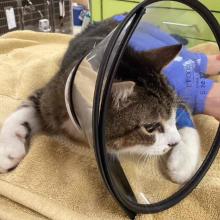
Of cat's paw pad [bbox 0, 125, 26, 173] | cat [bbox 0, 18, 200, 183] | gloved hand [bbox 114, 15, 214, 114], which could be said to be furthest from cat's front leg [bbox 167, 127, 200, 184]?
cat's paw pad [bbox 0, 125, 26, 173]

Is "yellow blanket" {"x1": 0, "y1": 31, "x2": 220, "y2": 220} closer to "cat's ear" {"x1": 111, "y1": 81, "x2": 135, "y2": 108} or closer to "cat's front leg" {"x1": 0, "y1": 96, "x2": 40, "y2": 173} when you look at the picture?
"cat's front leg" {"x1": 0, "y1": 96, "x2": 40, "y2": 173}

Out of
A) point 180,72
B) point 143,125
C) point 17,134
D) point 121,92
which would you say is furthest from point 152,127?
point 17,134

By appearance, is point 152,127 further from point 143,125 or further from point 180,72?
point 180,72

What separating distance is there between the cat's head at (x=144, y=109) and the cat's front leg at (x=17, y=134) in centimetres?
25

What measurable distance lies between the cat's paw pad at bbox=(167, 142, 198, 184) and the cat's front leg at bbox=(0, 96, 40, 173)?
1.20 feet

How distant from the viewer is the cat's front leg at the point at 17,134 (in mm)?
855

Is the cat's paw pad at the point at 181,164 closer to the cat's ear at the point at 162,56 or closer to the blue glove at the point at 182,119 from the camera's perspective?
the blue glove at the point at 182,119

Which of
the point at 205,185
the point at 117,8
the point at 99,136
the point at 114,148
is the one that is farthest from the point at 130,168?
the point at 117,8

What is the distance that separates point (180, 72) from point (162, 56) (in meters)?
0.19

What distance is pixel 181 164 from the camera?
0.82 metres

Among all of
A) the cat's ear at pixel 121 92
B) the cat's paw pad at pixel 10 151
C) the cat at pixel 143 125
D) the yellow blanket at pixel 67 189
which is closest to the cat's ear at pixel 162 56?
the cat at pixel 143 125

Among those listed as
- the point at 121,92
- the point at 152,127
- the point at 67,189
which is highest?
the point at 121,92

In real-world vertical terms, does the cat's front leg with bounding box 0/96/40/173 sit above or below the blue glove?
below

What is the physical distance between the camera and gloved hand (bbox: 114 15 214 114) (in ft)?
2.97
